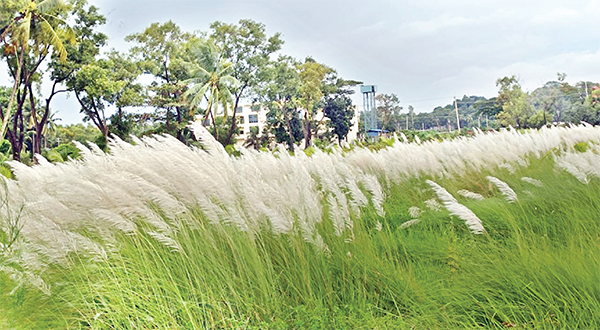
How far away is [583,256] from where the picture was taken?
950 millimetres

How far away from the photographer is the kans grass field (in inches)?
36.4

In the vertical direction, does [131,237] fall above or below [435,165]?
below

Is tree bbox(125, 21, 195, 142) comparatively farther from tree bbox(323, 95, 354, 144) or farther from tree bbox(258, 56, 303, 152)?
tree bbox(323, 95, 354, 144)

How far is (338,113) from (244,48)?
19.2 feet

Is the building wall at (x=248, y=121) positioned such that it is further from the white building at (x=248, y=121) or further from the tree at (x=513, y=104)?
the tree at (x=513, y=104)

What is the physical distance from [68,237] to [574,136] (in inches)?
119

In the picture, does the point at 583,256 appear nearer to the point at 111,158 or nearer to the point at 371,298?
the point at 371,298

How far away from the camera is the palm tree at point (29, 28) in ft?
29.8

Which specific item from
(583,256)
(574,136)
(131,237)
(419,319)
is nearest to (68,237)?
(131,237)

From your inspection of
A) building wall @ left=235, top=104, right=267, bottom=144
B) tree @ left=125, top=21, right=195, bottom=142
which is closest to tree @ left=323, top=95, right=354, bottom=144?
building wall @ left=235, top=104, right=267, bottom=144

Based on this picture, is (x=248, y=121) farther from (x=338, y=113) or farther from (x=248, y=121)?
(x=338, y=113)

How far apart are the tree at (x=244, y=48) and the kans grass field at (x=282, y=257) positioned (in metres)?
13.5

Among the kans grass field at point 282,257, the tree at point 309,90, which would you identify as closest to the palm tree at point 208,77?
the tree at point 309,90

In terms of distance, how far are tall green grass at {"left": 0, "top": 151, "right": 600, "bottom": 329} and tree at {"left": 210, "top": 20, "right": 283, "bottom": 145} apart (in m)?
13.7
